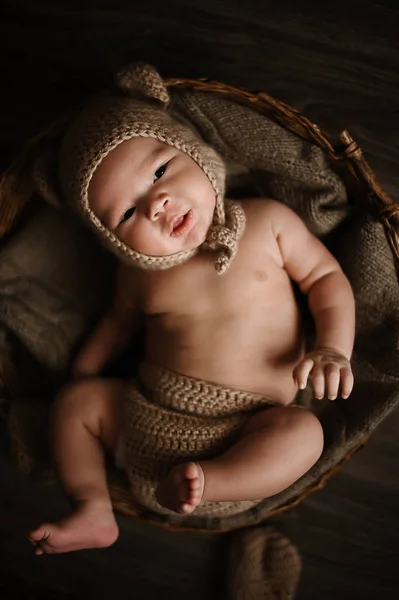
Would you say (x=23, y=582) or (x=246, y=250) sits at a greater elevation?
(x=246, y=250)

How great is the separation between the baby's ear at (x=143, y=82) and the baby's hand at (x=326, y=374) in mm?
481

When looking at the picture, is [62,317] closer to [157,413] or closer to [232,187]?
[157,413]

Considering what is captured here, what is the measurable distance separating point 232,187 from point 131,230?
12.7 inches

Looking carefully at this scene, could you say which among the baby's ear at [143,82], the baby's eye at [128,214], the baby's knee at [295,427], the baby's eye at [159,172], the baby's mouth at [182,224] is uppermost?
the baby's ear at [143,82]

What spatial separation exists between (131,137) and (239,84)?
1.37 ft

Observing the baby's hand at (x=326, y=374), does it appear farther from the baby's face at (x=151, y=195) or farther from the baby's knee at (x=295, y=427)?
the baby's face at (x=151, y=195)

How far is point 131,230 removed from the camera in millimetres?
969

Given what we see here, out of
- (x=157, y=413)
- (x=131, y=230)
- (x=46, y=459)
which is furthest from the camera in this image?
(x=46, y=459)

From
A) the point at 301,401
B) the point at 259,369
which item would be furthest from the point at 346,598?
the point at 259,369

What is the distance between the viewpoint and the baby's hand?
A: 964 millimetres

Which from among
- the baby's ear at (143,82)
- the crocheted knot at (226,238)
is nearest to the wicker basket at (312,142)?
the baby's ear at (143,82)

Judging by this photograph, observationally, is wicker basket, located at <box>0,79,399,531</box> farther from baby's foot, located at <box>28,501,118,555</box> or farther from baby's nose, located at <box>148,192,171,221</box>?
baby's nose, located at <box>148,192,171,221</box>

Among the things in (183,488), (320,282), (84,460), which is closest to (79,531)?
(84,460)

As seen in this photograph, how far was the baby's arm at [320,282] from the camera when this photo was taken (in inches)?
41.6
